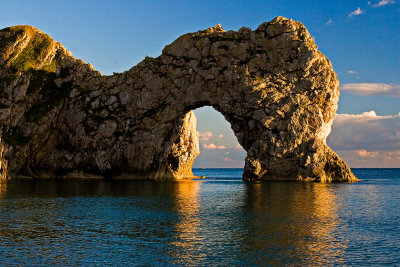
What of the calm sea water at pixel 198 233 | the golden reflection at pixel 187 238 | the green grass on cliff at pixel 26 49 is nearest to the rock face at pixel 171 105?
the green grass on cliff at pixel 26 49

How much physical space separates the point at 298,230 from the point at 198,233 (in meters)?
9.04

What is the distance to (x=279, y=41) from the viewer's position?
111m

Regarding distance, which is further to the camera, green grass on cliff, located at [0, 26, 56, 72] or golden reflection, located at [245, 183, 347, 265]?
green grass on cliff, located at [0, 26, 56, 72]

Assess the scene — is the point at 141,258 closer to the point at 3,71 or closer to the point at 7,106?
the point at 7,106

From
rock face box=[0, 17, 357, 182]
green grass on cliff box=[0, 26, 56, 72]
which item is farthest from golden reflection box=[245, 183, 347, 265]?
green grass on cliff box=[0, 26, 56, 72]

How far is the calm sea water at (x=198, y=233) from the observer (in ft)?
84.1

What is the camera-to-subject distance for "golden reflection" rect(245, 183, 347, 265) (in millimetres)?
26562

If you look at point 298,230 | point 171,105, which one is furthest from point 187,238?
point 171,105

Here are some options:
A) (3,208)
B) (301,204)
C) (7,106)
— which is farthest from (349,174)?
(7,106)

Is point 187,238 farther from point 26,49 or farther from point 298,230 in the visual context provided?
Answer: point 26,49

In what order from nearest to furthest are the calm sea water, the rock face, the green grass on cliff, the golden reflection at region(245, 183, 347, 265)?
the calm sea water, the golden reflection at region(245, 183, 347, 265), the rock face, the green grass on cliff

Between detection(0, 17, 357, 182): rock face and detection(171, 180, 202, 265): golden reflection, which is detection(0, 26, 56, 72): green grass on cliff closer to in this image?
detection(0, 17, 357, 182): rock face

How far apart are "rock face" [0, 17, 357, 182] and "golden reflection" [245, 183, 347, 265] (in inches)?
1931

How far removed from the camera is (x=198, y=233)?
1321 inches
